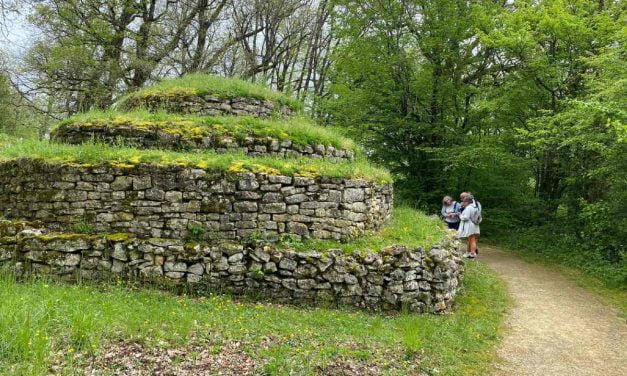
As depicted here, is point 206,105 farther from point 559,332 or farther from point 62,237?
point 559,332

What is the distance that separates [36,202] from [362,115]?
1208 centimetres

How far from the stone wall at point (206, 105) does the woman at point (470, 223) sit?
17.6ft

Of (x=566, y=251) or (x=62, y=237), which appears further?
(x=566, y=251)

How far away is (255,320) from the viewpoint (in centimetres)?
589

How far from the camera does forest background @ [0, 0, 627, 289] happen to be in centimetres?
1221

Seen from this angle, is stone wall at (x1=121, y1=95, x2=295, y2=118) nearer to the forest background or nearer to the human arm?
the forest background

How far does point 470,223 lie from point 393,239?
3491 millimetres

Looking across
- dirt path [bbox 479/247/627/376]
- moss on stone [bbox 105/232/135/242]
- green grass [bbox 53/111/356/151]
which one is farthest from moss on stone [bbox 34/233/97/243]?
dirt path [bbox 479/247/627/376]

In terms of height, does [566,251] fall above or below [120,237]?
below

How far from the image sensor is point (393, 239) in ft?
26.8

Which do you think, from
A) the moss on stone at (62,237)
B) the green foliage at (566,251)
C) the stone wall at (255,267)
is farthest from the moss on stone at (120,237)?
the green foliage at (566,251)

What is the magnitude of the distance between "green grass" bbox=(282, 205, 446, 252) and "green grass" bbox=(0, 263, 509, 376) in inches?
43.4

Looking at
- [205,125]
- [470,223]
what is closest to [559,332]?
[470,223]

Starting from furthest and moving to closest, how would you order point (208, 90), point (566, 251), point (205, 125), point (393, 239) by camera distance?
point (566, 251) → point (208, 90) → point (205, 125) → point (393, 239)
